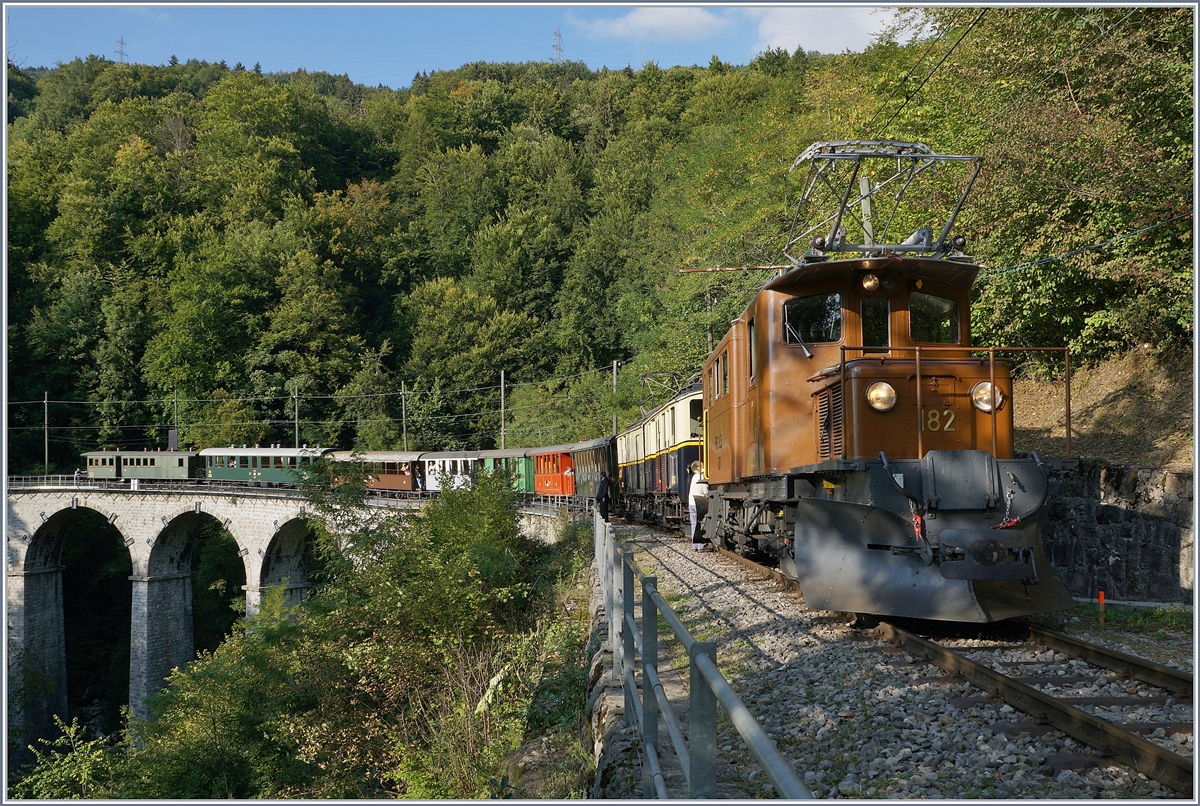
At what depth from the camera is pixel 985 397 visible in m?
7.97

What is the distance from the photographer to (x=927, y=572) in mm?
7168

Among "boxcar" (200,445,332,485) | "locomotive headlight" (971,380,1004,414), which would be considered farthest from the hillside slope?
"boxcar" (200,445,332,485)

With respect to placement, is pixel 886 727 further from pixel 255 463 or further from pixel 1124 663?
pixel 255 463

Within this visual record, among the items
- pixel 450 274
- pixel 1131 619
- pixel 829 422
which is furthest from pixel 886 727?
pixel 450 274

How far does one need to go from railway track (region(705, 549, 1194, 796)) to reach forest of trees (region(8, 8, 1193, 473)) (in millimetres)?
8461

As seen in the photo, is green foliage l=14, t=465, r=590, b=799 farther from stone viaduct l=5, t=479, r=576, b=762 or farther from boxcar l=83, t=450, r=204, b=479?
boxcar l=83, t=450, r=204, b=479

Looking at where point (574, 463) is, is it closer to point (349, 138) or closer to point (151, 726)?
point (151, 726)

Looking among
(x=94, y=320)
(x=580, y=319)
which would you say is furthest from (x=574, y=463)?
(x=94, y=320)

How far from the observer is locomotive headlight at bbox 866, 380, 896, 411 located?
7781 millimetres

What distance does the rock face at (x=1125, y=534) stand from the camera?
31.8 feet

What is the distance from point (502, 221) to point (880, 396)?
6670cm

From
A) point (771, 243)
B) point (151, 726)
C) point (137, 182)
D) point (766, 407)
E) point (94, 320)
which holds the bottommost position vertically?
point (151, 726)

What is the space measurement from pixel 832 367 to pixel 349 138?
94254 mm

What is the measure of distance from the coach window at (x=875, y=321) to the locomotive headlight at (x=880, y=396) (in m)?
1.06
